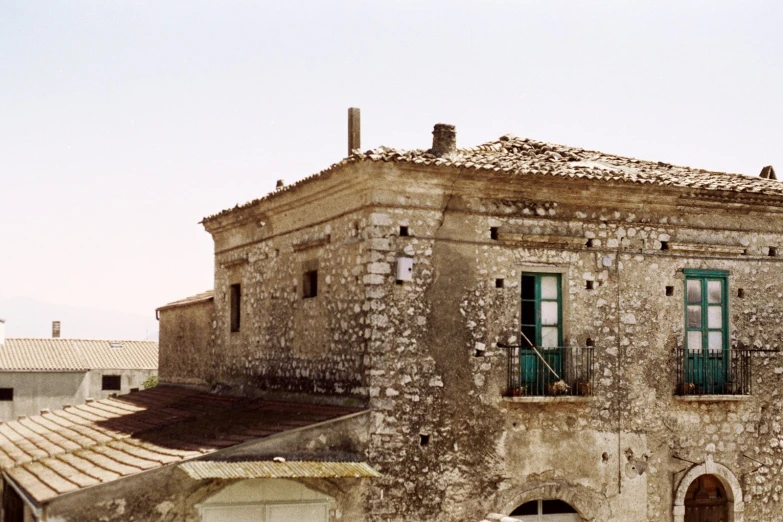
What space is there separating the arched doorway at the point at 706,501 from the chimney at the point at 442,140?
255 inches

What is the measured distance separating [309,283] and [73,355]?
32.5 meters

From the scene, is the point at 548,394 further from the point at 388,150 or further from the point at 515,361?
the point at 388,150

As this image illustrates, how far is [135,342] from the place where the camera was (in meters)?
49.2

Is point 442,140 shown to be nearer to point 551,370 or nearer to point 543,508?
point 551,370

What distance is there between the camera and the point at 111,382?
148 feet

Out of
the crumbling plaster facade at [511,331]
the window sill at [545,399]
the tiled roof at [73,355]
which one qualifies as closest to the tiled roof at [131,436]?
the crumbling plaster facade at [511,331]

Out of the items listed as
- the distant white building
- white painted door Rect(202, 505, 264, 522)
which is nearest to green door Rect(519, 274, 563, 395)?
white painted door Rect(202, 505, 264, 522)

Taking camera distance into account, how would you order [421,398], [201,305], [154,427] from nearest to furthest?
[421,398]
[154,427]
[201,305]

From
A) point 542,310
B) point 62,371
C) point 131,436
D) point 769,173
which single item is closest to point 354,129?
point 542,310

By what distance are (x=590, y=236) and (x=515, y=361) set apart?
230cm

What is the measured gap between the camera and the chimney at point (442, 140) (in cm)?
1405

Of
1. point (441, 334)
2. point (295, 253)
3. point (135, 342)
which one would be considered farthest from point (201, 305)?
point (135, 342)

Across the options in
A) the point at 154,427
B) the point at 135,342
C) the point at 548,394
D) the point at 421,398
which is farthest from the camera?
the point at 135,342

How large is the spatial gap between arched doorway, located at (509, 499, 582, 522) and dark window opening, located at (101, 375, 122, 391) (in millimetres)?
34333
